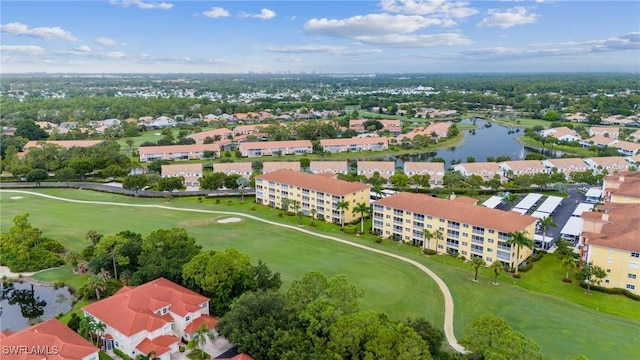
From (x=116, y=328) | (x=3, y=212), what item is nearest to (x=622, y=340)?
(x=116, y=328)

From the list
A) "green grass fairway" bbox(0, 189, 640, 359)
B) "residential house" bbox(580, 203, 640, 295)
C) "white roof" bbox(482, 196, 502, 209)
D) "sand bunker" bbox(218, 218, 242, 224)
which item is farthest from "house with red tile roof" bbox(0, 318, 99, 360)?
"white roof" bbox(482, 196, 502, 209)

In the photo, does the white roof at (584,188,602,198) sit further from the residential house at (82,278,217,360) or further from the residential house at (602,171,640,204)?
the residential house at (82,278,217,360)

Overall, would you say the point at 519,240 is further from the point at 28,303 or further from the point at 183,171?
the point at 183,171

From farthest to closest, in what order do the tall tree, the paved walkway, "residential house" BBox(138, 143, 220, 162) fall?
"residential house" BBox(138, 143, 220, 162)
the tall tree
the paved walkway

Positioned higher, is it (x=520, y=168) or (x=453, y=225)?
(x=520, y=168)

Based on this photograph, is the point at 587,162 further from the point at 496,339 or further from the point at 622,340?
the point at 496,339

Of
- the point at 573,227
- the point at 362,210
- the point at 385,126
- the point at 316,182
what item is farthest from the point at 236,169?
the point at 385,126
